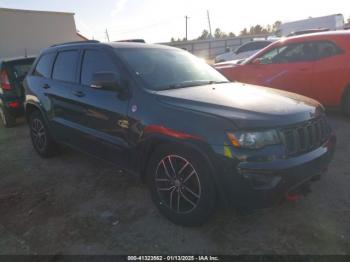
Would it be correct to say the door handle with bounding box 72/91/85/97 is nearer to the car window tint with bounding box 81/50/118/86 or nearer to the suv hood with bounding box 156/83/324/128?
the car window tint with bounding box 81/50/118/86

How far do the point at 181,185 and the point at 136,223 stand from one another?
651mm

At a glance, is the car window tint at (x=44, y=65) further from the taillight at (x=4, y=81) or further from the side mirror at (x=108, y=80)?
the taillight at (x=4, y=81)

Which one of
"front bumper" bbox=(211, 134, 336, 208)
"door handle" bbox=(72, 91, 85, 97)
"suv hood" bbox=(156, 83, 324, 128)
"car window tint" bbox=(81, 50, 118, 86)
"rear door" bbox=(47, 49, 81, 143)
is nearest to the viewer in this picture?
"front bumper" bbox=(211, 134, 336, 208)

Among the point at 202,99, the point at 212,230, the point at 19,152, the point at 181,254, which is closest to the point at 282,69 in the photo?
the point at 202,99

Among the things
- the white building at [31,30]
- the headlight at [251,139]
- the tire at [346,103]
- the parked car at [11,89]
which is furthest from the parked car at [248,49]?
the headlight at [251,139]

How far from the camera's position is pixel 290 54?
6441mm

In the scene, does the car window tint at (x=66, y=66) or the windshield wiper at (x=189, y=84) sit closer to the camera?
the windshield wiper at (x=189, y=84)

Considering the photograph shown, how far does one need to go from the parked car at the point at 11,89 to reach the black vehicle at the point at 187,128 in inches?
138

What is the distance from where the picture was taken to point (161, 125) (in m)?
2.90

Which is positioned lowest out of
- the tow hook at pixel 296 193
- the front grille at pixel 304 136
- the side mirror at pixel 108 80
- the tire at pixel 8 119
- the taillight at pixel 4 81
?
the tire at pixel 8 119

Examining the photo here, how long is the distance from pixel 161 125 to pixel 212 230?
1.10m

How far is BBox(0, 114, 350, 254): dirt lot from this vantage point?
9.01 feet

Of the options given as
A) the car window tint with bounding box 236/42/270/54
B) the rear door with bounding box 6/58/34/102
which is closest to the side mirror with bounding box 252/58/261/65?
the rear door with bounding box 6/58/34/102

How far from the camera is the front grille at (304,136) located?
2637 mm
